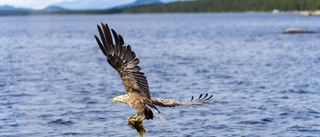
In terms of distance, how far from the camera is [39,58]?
53.9 meters

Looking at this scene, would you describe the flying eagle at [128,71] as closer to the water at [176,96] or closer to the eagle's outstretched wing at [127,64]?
the eagle's outstretched wing at [127,64]

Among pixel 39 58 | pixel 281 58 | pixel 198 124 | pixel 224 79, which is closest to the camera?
pixel 198 124

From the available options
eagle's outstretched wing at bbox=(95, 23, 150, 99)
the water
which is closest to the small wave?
the water

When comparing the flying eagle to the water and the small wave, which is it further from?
the small wave

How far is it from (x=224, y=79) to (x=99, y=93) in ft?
25.4

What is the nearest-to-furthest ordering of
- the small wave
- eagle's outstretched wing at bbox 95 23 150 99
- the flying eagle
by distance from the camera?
the flying eagle < eagle's outstretched wing at bbox 95 23 150 99 < the small wave

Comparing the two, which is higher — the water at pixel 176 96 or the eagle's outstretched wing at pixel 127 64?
the eagle's outstretched wing at pixel 127 64

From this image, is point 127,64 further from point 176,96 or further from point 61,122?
point 176,96

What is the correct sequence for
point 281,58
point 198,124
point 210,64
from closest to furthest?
point 198,124
point 210,64
point 281,58

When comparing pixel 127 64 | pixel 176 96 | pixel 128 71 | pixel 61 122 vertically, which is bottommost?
pixel 176 96

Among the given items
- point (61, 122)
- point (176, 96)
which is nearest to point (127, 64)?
point (61, 122)

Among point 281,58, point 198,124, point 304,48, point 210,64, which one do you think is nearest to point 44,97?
point 198,124

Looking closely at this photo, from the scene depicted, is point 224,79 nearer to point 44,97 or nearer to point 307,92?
point 307,92

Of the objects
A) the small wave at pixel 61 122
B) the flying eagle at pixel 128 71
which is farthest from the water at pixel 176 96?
the flying eagle at pixel 128 71
